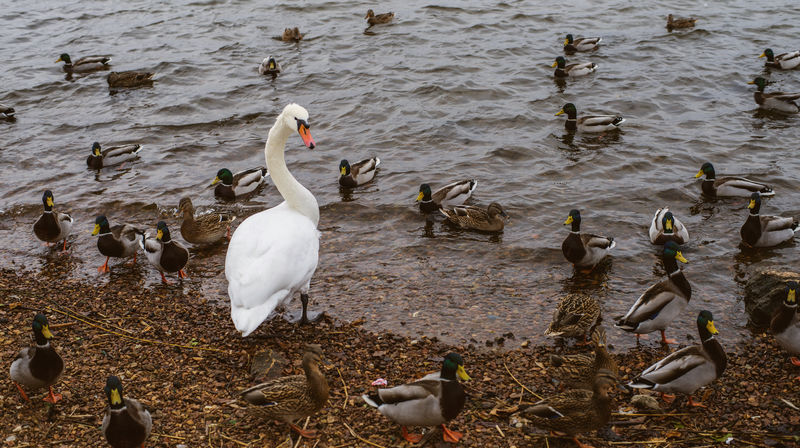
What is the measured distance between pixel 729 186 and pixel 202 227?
834 centimetres

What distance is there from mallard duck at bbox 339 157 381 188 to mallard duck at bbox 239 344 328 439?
21.5 ft

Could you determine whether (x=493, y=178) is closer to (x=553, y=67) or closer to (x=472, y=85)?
(x=472, y=85)

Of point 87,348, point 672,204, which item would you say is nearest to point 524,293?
point 672,204

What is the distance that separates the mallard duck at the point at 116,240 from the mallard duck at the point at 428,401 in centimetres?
528

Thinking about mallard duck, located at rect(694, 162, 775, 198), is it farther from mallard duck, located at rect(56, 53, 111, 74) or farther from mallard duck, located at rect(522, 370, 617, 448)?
mallard duck, located at rect(56, 53, 111, 74)

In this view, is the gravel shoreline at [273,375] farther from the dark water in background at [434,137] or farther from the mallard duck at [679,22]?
the mallard duck at [679,22]

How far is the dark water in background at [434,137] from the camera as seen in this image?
9758mm

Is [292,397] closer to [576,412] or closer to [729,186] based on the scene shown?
[576,412]

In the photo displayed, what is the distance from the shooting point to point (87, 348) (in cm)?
754

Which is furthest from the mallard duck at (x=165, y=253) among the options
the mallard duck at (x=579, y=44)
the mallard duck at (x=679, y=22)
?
the mallard duck at (x=679, y=22)

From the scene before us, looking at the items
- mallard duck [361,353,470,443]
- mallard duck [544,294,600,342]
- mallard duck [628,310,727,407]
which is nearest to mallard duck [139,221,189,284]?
mallard duck [361,353,470,443]

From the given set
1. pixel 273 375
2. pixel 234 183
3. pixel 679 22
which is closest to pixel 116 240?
pixel 234 183

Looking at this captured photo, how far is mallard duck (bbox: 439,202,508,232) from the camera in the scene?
11000 mm

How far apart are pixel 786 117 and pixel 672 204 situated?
194 inches
